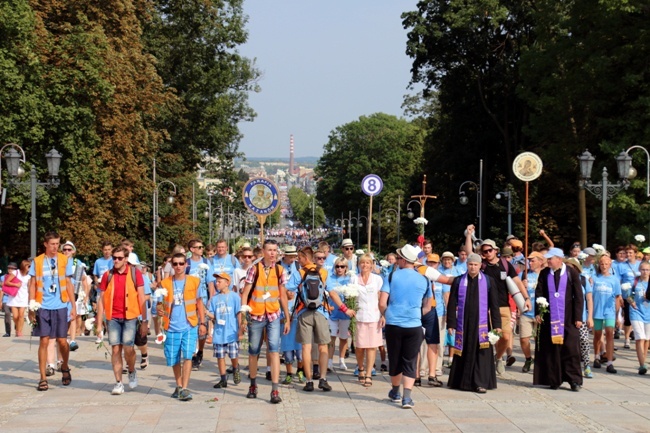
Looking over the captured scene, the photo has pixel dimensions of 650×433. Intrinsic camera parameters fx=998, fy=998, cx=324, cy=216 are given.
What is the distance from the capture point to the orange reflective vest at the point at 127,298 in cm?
1190

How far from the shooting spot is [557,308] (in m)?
12.9

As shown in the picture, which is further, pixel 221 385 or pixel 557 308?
pixel 557 308

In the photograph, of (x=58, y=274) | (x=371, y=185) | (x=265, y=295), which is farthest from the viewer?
(x=371, y=185)

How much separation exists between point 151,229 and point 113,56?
65.5 feet

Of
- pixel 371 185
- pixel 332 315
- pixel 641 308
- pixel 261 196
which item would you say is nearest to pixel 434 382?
pixel 332 315

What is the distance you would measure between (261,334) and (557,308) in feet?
12.8

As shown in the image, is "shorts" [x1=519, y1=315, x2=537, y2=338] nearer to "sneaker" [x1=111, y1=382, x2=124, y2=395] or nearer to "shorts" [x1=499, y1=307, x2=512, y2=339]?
"shorts" [x1=499, y1=307, x2=512, y2=339]

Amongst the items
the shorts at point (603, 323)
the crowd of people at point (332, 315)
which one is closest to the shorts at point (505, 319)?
the crowd of people at point (332, 315)

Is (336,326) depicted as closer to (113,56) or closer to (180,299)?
(180,299)

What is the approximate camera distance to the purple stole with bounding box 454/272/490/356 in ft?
40.4

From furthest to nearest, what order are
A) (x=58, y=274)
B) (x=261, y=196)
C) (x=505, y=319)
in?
(x=261, y=196)
(x=505, y=319)
(x=58, y=274)

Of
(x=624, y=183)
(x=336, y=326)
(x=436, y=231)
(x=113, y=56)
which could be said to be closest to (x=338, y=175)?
(x=436, y=231)

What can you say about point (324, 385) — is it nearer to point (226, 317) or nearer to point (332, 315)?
point (226, 317)

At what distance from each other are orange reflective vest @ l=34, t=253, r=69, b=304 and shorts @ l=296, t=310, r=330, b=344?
3.05 metres
